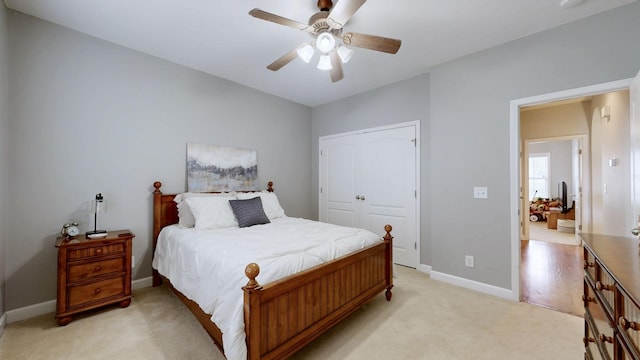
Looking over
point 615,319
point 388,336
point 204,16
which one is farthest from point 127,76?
point 615,319

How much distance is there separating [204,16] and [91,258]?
2397 millimetres

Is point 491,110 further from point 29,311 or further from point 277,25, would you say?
point 29,311

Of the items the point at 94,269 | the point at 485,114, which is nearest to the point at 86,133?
the point at 94,269

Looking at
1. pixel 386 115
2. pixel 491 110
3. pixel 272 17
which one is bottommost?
pixel 491 110

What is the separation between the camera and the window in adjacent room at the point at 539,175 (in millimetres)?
8156

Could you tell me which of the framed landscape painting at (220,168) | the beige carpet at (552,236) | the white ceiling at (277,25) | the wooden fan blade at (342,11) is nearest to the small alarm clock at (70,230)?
the framed landscape painting at (220,168)

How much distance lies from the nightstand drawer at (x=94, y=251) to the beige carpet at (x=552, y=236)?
7.22 m

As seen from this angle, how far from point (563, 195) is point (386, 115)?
266 inches

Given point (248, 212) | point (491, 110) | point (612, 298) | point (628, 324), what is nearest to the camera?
point (628, 324)

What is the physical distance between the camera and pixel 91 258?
7.49 feet

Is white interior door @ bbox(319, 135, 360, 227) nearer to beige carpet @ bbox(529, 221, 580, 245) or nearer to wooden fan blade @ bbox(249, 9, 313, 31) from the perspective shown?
wooden fan blade @ bbox(249, 9, 313, 31)

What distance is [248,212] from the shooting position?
10.2 ft

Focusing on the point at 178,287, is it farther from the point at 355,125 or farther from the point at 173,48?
the point at 355,125

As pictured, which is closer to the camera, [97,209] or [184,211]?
[97,209]
